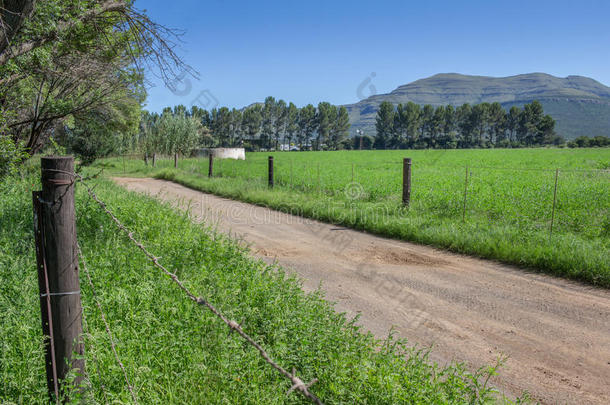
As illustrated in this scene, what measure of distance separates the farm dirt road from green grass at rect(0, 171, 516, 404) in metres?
0.57

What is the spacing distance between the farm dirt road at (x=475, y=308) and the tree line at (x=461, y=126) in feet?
366

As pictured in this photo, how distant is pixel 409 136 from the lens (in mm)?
136750

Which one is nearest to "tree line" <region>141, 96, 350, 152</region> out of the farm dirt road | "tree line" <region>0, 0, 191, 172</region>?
"tree line" <region>0, 0, 191, 172</region>

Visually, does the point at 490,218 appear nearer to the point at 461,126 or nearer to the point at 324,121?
the point at 324,121

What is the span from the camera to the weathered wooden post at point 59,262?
239 centimetres

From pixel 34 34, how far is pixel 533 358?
29.9 feet

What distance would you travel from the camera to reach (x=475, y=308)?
5.62 metres

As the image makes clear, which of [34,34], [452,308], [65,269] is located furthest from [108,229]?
[452,308]

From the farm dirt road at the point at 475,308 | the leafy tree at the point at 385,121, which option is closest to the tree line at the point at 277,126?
the leafy tree at the point at 385,121

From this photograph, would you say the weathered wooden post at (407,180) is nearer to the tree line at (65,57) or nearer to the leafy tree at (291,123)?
the tree line at (65,57)

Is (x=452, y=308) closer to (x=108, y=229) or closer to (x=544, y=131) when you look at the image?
(x=108, y=229)

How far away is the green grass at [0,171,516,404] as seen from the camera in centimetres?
308

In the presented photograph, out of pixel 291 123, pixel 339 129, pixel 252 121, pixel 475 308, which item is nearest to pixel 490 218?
pixel 475 308

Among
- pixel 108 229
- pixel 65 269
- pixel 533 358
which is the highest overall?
pixel 65 269
